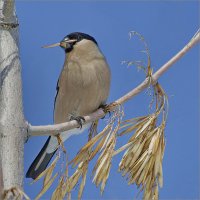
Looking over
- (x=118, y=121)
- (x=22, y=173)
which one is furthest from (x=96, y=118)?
(x=22, y=173)

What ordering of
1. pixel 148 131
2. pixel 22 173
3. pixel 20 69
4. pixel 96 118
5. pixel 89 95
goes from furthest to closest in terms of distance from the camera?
pixel 89 95 → pixel 96 118 → pixel 148 131 → pixel 20 69 → pixel 22 173

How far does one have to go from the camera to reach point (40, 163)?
243 centimetres

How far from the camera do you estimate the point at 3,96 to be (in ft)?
4.84

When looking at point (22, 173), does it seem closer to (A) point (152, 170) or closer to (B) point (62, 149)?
(B) point (62, 149)

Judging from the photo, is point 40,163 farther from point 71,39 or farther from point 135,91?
point 135,91

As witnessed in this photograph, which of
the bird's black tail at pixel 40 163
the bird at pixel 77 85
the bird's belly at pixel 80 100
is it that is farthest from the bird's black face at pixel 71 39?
the bird's black tail at pixel 40 163

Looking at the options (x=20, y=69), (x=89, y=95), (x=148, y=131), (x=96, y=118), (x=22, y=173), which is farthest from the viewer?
(x=89, y=95)

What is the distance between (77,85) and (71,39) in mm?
282

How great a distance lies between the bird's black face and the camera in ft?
8.07

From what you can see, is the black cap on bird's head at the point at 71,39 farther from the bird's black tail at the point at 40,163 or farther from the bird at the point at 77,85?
the bird's black tail at the point at 40,163

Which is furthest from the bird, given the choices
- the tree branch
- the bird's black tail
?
the tree branch

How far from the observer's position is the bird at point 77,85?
7.75ft

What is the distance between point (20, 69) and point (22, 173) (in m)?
0.35

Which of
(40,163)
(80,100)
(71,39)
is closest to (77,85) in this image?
(80,100)
